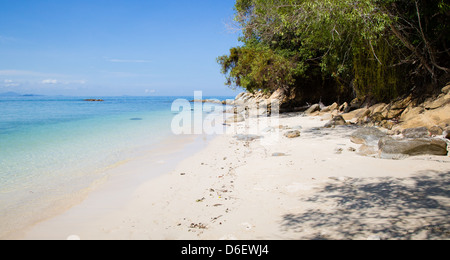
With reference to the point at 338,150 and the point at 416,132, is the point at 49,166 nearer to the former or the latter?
the point at 338,150

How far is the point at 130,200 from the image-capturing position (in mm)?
4906

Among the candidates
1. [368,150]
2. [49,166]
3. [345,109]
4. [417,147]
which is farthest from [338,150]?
[345,109]

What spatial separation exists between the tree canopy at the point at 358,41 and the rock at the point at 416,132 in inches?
95.7

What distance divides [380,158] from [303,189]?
2525 mm

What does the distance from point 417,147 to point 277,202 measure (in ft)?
12.7

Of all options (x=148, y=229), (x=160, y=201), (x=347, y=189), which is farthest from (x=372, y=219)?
(x=160, y=201)

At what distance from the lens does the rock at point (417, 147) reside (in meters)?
5.73

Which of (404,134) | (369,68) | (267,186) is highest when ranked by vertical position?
(369,68)

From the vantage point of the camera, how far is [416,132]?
7496 millimetres

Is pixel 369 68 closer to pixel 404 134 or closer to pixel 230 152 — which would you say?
pixel 404 134

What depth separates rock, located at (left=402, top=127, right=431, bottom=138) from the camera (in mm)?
7324

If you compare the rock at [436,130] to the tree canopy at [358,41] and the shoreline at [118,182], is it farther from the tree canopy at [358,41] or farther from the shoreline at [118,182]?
the shoreline at [118,182]

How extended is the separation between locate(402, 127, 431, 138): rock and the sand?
2013 mm

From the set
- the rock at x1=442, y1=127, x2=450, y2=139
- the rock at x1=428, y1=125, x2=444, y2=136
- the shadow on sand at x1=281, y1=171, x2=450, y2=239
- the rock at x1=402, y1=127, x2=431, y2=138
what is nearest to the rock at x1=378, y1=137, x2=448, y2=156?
the shadow on sand at x1=281, y1=171, x2=450, y2=239
